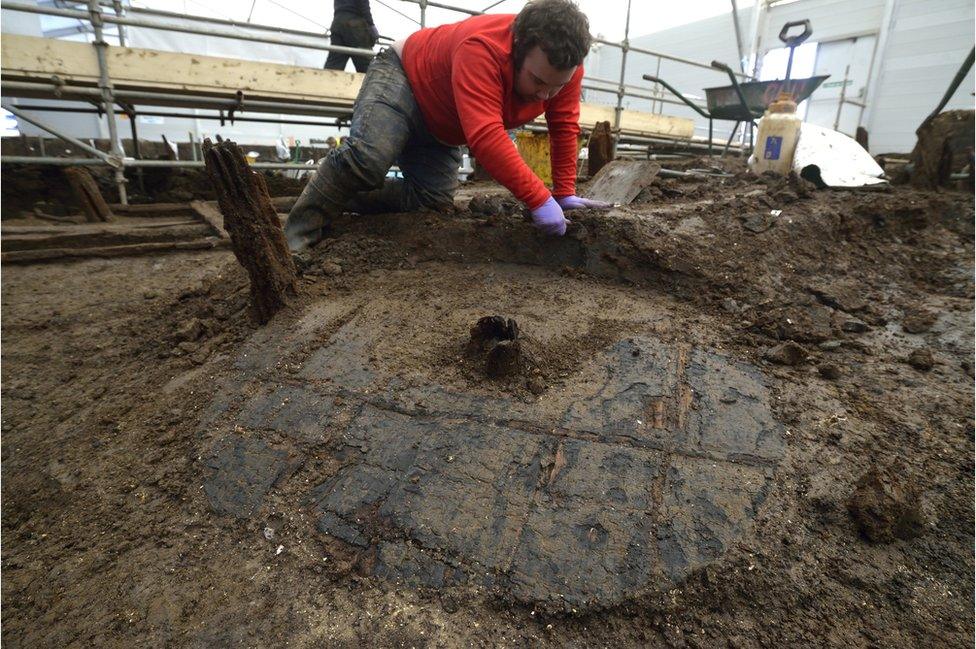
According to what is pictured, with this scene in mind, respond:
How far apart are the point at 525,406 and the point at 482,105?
134 centimetres

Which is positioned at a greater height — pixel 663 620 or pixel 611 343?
pixel 611 343

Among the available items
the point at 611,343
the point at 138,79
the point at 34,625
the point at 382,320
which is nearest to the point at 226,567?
the point at 34,625

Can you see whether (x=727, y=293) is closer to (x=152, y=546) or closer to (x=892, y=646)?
(x=892, y=646)

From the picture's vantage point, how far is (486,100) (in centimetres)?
226

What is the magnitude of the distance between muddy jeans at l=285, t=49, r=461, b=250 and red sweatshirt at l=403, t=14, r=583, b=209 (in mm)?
113

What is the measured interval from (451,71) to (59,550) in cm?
234

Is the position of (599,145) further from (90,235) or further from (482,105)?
(90,235)

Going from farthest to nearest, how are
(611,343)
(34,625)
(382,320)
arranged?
(382,320) → (611,343) → (34,625)

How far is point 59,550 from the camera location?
151 centimetres

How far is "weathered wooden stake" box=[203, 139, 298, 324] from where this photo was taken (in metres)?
2.11

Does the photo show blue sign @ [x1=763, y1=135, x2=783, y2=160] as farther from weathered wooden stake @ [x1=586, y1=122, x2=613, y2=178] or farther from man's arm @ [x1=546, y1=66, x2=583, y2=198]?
man's arm @ [x1=546, y1=66, x2=583, y2=198]

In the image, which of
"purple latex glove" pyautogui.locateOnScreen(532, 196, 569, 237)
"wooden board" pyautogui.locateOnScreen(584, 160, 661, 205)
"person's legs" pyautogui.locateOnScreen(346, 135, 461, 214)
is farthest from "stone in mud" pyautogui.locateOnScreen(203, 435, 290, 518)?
"wooden board" pyautogui.locateOnScreen(584, 160, 661, 205)

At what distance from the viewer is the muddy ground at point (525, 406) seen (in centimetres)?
126

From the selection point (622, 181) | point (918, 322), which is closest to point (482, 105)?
point (622, 181)
